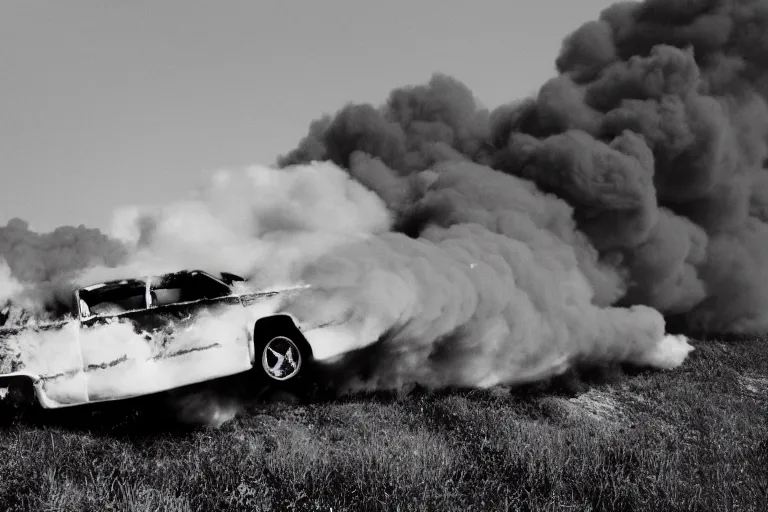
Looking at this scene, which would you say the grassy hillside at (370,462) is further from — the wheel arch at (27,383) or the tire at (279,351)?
the tire at (279,351)

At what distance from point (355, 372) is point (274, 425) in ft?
5.48

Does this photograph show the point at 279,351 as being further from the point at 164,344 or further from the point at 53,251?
the point at 53,251

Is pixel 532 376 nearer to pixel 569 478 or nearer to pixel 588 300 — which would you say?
pixel 588 300

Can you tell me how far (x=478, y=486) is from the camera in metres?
6.55

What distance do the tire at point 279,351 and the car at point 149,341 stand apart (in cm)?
1

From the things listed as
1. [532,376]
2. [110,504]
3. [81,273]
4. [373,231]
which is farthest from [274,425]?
[373,231]

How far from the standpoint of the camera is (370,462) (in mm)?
6676

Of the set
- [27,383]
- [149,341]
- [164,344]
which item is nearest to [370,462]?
[164,344]

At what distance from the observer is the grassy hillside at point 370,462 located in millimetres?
5941

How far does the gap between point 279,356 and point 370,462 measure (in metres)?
1.72

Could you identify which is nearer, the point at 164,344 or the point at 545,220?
the point at 164,344

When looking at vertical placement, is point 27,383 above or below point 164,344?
below

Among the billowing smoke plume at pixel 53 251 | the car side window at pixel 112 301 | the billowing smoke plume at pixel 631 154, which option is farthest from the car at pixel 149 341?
the billowing smoke plume at pixel 631 154

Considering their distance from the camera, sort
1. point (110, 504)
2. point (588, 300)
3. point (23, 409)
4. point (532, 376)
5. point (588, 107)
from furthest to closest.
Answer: point (588, 107) → point (588, 300) → point (532, 376) → point (23, 409) → point (110, 504)
